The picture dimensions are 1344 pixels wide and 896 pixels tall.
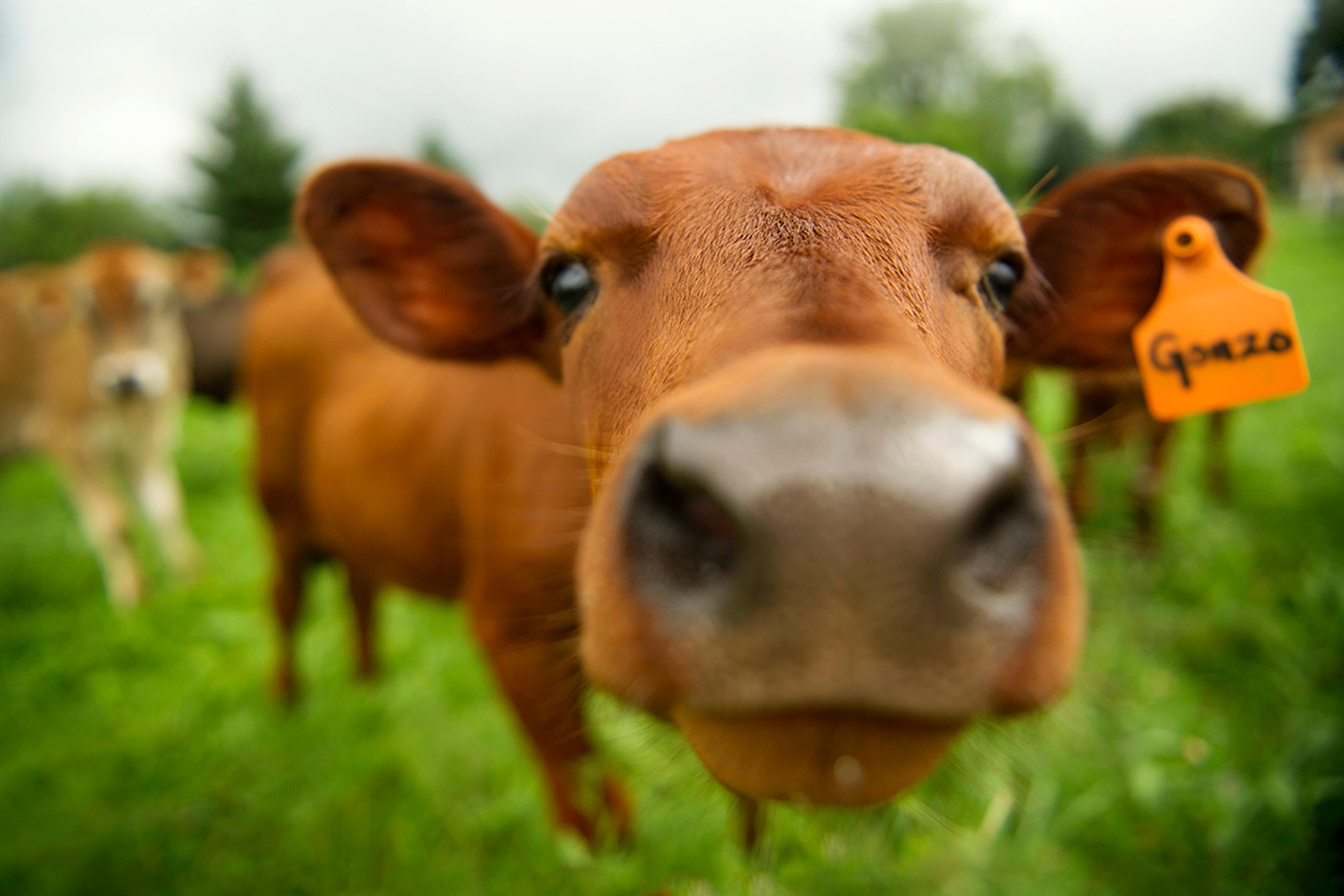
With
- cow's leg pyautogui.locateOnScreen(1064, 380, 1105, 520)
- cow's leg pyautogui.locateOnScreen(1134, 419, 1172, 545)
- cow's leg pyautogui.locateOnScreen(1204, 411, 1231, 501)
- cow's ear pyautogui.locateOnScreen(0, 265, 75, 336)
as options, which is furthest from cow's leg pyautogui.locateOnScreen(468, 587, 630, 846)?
cow's ear pyautogui.locateOnScreen(0, 265, 75, 336)

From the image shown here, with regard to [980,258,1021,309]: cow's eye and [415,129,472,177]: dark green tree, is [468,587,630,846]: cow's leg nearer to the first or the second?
[980,258,1021,309]: cow's eye

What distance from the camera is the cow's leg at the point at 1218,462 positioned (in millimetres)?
4684

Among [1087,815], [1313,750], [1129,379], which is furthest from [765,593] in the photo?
[1313,750]

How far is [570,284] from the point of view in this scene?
148 centimetres

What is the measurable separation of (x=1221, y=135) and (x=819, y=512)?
18.8 ft

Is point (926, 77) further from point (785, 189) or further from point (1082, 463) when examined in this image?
point (785, 189)

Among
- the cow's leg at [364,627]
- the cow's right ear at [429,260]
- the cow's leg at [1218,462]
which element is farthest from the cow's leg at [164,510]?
the cow's leg at [1218,462]

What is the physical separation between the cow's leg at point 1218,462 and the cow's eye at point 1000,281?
168 inches

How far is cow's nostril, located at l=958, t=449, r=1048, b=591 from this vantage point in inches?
27.2

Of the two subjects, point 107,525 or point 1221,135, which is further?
point 107,525

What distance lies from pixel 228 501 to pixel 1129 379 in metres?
7.95

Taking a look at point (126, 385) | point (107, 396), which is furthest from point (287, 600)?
point (107, 396)

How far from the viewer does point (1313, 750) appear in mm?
2398

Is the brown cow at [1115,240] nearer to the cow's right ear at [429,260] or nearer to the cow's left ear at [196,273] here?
the cow's right ear at [429,260]
